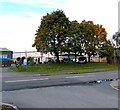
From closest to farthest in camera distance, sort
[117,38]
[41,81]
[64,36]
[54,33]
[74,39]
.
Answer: [41,81], [54,33], [64,36], [74,39], [117,38]

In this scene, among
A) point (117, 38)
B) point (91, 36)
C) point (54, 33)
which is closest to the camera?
point (54, 33)

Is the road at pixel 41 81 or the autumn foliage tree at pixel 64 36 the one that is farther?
the autumn foliage tree at pixel 64 36

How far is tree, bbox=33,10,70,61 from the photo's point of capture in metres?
32.3

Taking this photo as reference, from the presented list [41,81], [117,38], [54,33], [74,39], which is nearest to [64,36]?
[54,33]

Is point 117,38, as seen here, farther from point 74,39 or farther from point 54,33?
point 54,33

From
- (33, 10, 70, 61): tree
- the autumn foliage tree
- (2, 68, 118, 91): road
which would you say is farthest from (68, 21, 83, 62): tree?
(2, 68, 118, 91): road

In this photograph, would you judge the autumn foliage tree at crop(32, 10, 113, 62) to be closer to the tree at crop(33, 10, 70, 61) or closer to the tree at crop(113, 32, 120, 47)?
the tree at crop(33, 10, 70, 61)

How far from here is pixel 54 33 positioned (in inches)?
1278

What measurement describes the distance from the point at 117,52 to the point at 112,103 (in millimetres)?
41011

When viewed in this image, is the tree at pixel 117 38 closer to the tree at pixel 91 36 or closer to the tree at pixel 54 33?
the tree at pixel 91 36

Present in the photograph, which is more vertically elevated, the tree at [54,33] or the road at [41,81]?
the tree at [54,33]

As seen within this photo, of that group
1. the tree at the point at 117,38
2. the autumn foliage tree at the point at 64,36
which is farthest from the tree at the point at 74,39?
the tree at the point at 117,38

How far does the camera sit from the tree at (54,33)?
32.3 m

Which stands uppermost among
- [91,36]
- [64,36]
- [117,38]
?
[117,38]
